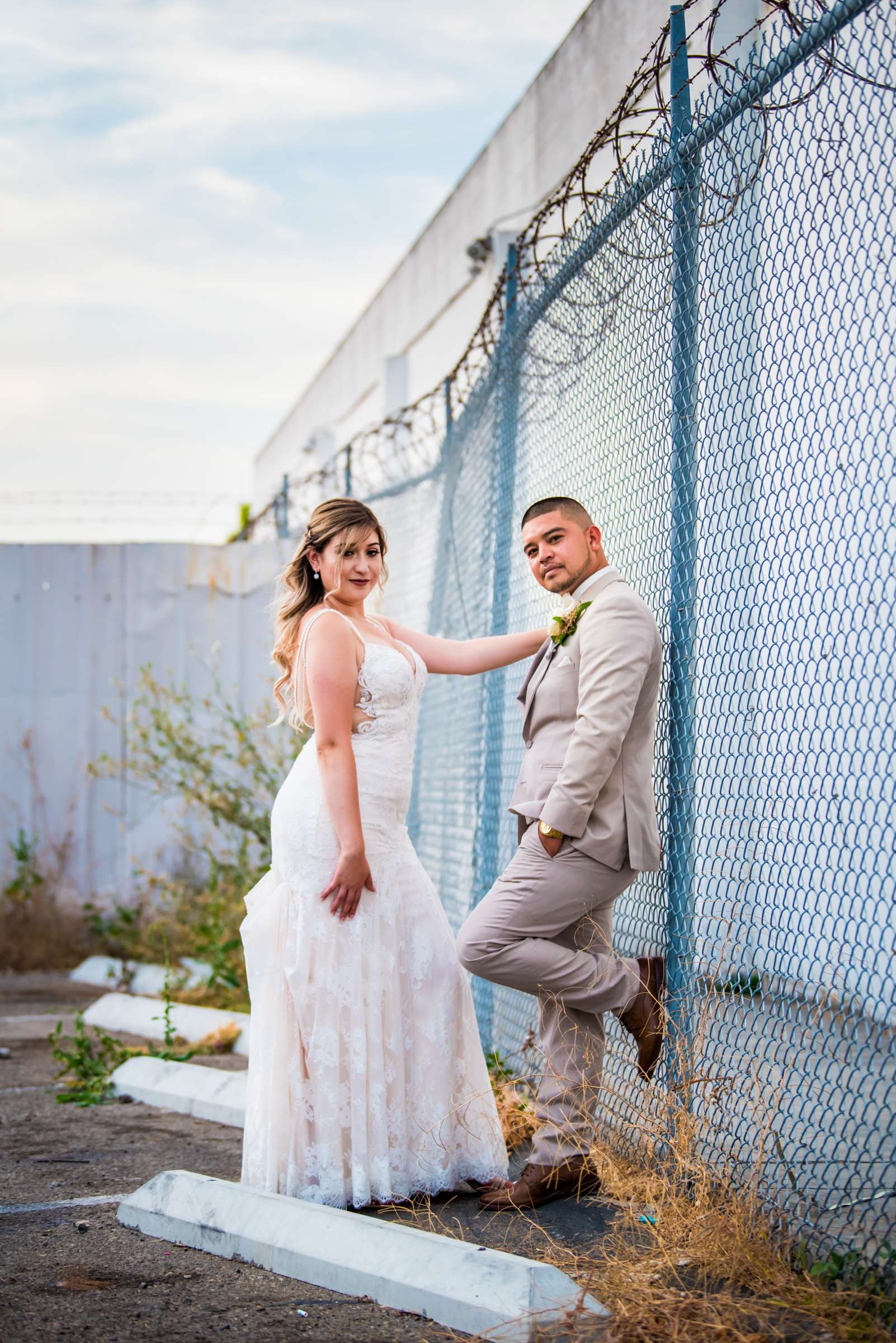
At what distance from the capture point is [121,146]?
34.0 ft

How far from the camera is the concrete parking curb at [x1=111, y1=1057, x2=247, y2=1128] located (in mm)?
4949

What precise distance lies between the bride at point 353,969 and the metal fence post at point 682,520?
0.77 m

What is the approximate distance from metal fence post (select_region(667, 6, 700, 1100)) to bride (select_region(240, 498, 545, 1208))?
77cm

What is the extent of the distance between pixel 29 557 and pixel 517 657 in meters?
6.66

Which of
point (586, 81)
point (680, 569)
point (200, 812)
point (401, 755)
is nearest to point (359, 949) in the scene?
point (401, 755)

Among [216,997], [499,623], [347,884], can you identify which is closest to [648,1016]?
[347,884]

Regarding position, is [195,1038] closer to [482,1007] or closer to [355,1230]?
[482,1007]

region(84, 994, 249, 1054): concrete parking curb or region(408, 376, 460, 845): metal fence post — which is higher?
region(408, 376, 460, 845): metal fence post

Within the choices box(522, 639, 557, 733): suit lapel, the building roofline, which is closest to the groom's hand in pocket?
box(522, 639, 557, 733): suit lapel

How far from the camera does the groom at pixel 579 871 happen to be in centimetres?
339

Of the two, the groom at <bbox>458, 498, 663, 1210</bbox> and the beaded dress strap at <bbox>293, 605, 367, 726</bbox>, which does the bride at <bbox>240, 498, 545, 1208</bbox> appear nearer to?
the beaded dress strap at <bbox>293, 605, 367, 726</bbox>

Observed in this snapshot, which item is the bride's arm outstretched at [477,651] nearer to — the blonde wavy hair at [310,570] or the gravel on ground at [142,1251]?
the blonde wavy hair at [310,570]

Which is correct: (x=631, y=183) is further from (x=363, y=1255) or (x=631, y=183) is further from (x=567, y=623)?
(x=363, y=1255)

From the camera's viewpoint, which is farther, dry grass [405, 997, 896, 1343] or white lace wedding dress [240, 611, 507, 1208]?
white lace wedding dress [240, 611, 507, 1208]
